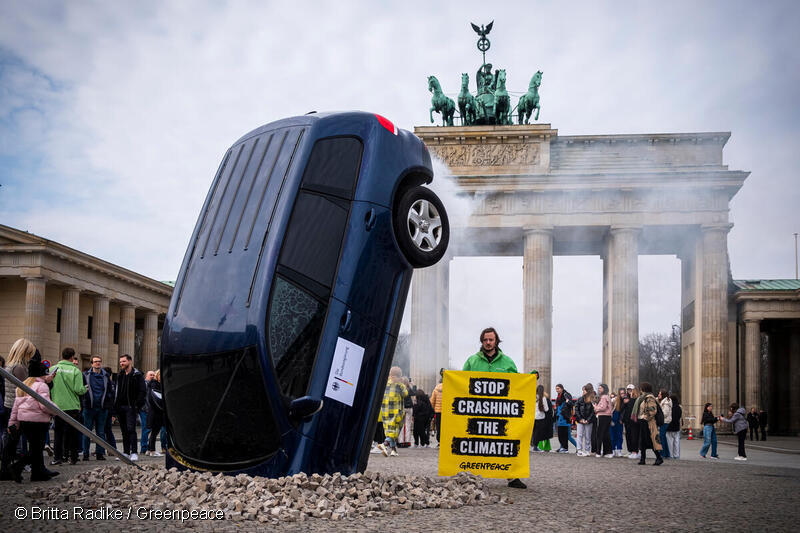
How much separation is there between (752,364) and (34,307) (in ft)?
132

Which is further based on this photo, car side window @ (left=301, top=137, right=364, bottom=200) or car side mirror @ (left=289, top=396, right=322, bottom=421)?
car side window @ (left=301, top=137, right=364, bottom=200)

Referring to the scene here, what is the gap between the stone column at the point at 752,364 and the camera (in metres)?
47.7

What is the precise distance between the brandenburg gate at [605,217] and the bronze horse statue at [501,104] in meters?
2.04

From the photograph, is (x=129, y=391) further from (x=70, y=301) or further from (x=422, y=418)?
(x=70, y=301)

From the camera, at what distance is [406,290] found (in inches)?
350

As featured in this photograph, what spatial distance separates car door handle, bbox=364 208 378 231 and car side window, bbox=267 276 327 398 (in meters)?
0.97

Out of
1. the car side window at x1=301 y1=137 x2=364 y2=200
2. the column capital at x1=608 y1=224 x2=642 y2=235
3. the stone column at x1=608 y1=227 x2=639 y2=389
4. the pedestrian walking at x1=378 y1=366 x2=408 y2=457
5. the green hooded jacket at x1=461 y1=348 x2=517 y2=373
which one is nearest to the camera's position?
the car side window at x1=301 y1=137 x2=364 y2=200

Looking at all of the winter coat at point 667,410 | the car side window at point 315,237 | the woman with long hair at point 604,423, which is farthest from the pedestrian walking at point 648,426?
the car side window at point 315,237

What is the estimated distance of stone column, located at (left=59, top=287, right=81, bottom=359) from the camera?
153ft

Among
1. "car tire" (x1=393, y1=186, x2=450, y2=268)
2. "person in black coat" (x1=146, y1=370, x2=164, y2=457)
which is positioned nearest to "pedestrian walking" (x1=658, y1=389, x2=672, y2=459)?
"person in black coat" (x1=146, y1=370, x2=164, y2=457)

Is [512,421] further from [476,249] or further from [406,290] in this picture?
[476,249]

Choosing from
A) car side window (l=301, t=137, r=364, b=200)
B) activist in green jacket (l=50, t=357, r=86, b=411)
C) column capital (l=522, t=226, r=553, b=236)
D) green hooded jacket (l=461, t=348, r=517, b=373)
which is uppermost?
column capital (l=522, t=226, r=553, b=236)
